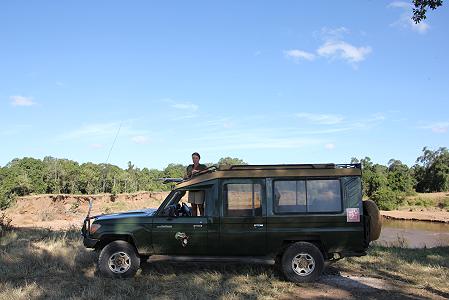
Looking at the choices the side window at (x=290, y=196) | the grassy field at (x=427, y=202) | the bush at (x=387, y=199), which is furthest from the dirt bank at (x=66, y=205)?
the side window at (x=290, y=196)

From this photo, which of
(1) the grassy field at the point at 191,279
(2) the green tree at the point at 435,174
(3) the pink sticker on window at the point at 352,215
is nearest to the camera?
(1) the grassy field at the point at 191,279

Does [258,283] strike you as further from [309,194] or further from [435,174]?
[435,174]

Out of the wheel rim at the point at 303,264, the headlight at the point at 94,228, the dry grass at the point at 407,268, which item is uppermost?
the headlight at the point at 94,228

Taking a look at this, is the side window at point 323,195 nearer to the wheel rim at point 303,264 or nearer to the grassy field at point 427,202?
the wheel rim at point 303,264

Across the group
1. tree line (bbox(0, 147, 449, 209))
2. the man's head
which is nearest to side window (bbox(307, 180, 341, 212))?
the man's head

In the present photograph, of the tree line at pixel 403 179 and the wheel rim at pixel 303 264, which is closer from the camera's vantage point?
the wheel rim at pixel 303 264

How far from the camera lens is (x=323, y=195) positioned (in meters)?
8.45

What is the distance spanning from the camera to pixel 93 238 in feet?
28.4

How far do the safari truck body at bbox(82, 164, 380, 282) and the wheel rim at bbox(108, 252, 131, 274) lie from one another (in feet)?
0.06

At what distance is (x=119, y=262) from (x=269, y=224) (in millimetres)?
2836

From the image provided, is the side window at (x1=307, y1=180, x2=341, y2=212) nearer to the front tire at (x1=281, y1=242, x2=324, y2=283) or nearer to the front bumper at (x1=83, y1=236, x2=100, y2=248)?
the front tire at (x1=281, y1=242, x2=324, y2=283)

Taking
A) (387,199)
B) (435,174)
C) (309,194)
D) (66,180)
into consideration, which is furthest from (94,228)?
(435,174)

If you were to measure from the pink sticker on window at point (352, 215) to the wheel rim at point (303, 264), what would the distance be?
0.98 meters

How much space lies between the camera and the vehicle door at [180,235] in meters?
8.46
